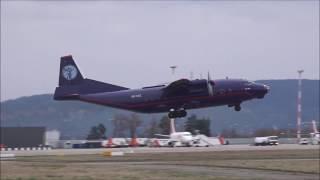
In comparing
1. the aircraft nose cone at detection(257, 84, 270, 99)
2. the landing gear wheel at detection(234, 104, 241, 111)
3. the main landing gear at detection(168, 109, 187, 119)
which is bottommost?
the main landing gear at detection(168, 109, 187, 119)

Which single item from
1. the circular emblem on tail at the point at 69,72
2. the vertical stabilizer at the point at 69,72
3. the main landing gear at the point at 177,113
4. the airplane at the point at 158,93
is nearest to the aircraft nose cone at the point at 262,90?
the airplane at the point at 158,93

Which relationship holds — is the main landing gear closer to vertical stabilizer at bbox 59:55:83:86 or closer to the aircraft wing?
the aircraft wing

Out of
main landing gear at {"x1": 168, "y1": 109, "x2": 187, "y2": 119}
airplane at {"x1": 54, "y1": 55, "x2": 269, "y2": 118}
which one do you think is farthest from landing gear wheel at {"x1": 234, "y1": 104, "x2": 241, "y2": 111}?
main landing gear at {"x1": 168, "y1": 109, "x2": 187, "y2": 119}

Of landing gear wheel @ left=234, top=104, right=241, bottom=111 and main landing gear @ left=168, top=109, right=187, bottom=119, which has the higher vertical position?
landing gear wheel @ left=234, top=104, right=241, bottom=111

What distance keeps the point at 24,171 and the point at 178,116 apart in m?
27.6

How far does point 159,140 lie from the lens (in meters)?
130

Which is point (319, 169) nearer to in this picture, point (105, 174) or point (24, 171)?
point (105, 174)

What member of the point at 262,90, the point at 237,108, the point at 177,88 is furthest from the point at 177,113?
the point at 262,90

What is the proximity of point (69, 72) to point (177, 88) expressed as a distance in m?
6.85

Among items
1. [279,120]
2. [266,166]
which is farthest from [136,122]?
[279,120]

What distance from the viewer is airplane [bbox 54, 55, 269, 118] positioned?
89.9 ft

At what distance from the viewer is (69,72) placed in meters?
28.6

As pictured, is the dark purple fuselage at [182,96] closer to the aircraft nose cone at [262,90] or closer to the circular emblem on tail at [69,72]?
the aircraft nose cone at [262,90]

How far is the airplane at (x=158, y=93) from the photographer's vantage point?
89.9 feet
